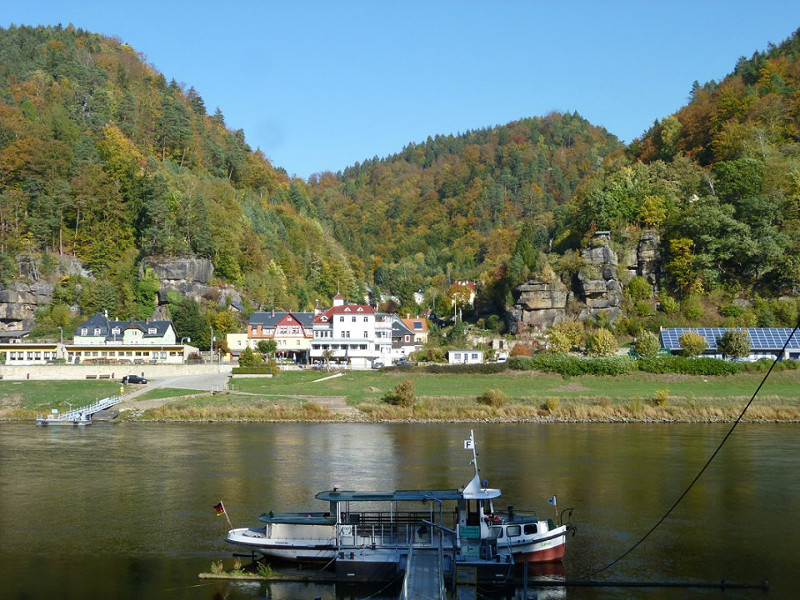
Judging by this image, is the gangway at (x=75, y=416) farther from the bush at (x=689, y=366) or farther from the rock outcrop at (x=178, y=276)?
the bush at (x=689, y=366)

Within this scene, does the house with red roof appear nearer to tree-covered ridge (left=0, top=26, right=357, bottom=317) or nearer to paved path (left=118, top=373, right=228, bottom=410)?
paved path (left=118, top=373, right=228, bottom=410)

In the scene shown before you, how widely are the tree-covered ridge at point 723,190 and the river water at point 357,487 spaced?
3563 centimetres

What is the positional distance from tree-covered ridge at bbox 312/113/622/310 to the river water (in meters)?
91.5

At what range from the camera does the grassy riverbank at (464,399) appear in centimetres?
5869

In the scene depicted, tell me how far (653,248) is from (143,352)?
2268 inches

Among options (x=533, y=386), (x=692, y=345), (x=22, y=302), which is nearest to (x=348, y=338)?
(x=533, y=386)

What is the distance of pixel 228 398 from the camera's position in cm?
6284

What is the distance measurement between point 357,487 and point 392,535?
8.83 m

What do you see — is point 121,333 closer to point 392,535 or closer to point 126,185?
point 126,185

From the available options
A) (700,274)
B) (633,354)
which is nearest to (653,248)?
(700,274)

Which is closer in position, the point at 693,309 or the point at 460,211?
the point at 693,309

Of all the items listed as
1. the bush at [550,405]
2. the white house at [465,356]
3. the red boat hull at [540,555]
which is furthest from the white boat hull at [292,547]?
the white house at [465,356]

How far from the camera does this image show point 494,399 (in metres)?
60.1

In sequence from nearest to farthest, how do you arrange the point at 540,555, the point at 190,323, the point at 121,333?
the point at 540,555 → the point at 121,333 → the point at 190,323
